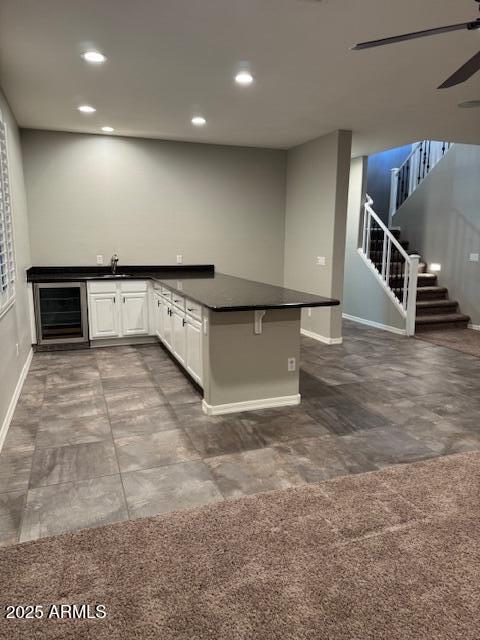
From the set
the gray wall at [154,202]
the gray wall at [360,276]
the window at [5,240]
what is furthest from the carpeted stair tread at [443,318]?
the window at [5,240]

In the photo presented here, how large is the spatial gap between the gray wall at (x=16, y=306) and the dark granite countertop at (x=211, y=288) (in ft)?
1.74

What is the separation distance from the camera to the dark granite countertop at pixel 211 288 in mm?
3414

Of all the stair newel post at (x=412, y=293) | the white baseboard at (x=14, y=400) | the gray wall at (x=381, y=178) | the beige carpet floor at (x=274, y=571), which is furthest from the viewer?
the gray wall at (x=381, y=178)

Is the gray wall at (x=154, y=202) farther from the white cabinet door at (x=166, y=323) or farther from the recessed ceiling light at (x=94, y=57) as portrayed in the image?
the recessed ceiling light at (x=94, y=57)

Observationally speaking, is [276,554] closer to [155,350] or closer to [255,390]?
[255,390]

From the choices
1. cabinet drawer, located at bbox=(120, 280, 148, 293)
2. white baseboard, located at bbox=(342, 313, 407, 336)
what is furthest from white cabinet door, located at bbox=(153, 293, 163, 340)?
white baseboard, located at bbox=(342, 313, 407, 336)

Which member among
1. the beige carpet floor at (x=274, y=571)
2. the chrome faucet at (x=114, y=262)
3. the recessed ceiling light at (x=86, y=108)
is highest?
the recessed ceiling light at (x=86, y=108)

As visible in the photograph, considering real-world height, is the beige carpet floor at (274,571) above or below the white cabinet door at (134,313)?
below

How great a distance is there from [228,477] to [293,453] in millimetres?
521

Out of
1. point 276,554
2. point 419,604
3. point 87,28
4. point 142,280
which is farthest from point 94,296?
point 419,604

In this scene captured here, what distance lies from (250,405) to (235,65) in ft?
8.94

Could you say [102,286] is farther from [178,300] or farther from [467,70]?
[467,70]

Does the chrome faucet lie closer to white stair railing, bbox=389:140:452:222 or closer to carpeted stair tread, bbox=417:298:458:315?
carpeted stair tread, bbox=417:298:458:315

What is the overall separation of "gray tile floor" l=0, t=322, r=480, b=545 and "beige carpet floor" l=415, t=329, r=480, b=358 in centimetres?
85
